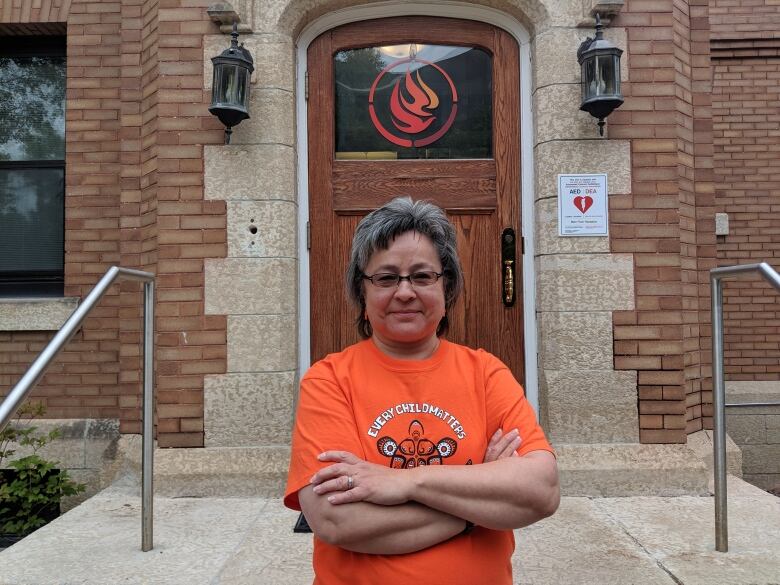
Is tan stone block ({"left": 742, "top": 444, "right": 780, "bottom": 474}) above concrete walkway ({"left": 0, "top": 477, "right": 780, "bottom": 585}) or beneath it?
beneath

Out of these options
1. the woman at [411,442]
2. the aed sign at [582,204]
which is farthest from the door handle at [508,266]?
the woman at [411,442]

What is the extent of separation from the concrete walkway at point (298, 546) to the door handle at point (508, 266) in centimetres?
122

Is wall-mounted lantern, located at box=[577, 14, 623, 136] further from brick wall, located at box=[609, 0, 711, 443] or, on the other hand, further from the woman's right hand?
the woman's right hand

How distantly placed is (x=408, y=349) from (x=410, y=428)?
23 centimetres

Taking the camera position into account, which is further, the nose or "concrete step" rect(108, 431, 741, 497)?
"concrete step" rect(108, 431, 741, 497)

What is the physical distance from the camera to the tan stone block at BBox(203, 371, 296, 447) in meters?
3.58

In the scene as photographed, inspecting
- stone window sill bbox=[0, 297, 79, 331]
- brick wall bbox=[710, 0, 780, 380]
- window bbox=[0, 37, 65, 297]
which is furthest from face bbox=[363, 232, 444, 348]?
brick wall bbox=[710, 0, 780, 380]

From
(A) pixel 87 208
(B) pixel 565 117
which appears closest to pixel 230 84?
(A) pixel 87 208

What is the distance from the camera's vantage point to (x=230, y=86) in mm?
3475

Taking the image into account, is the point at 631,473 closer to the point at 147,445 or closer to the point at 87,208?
the point at 147,445

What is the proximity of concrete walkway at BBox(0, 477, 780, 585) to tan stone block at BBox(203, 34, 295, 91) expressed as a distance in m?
2.46

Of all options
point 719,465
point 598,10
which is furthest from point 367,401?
point 598,10

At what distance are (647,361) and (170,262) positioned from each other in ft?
9.48

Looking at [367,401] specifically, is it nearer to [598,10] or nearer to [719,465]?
[719,465]
